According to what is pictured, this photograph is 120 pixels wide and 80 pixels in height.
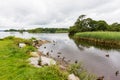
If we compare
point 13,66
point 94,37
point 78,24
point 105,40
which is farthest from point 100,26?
point 13,66

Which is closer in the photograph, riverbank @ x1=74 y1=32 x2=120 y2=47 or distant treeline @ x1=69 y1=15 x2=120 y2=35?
riverbank @ x1=74 y1=32 x2=120 y2=47

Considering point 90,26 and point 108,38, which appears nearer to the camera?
point 108,38

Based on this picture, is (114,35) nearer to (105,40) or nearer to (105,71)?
(105,40)

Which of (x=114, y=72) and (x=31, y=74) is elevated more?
(x=31, y=74)

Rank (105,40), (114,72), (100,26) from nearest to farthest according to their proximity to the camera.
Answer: (114,72), (105,40), (100,26)

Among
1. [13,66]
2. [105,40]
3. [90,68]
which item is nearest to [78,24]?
[105,40]

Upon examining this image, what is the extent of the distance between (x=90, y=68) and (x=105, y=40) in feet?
67.3

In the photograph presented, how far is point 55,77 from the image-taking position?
861 centimetres

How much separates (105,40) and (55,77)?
27.7 m

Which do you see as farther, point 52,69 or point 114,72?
point 114,72

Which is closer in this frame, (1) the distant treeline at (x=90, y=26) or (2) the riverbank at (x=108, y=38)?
(2) the riverbank at (x=108, y=38)

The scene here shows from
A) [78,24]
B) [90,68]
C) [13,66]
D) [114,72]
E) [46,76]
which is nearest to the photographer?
[46,76]

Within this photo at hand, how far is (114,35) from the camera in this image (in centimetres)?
3194

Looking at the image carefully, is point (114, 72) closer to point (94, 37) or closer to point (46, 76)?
point (46, 76)
